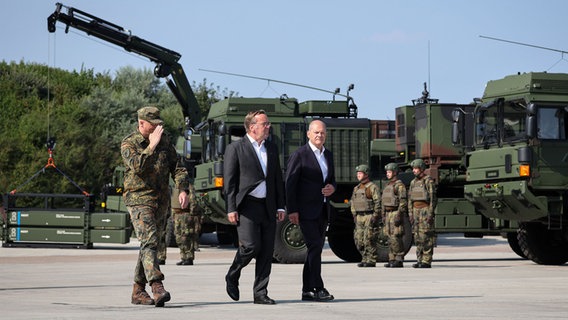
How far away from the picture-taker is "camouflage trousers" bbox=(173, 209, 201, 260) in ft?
70.2

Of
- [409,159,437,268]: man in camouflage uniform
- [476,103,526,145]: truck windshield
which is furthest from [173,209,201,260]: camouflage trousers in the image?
[476,103,526,145]: truck windshield

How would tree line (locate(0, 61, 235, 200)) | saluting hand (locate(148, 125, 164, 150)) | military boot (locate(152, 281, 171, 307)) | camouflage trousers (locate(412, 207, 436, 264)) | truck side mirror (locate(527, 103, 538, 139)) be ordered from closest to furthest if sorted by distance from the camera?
military boot (locate(152, 281, 171, 307)) < saluting hand (locate(148, 125, 164, 150)) < truck side mirror (locate(527, 103, 538, 139)) < camouflage trousers (locate(412, 207, 436, 264)) < tree line (locate(0, 61, 235, 200))

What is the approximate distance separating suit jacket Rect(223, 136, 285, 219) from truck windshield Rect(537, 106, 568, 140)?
28.5 ft

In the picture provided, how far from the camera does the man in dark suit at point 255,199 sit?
458 inches

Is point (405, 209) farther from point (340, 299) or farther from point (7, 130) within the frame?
point (7, 130)

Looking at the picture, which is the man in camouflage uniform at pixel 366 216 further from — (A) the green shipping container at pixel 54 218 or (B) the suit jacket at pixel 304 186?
(A) the green shipping container at pixel 54 218

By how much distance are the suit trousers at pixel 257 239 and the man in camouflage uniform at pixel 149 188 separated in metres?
0.69

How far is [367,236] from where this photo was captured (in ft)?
68.4

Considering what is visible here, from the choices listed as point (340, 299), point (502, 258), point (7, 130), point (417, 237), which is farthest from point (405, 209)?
point (7, 130)

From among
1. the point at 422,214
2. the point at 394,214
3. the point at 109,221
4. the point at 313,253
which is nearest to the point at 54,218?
the point at 109,221

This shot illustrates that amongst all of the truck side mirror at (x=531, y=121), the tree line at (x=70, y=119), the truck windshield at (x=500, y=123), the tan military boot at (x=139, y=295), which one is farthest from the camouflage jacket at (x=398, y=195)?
the tree line at (x=70, y=119)

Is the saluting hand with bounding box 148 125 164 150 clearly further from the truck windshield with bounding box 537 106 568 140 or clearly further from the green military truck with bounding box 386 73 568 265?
the truck windshield with bounding box 537 106 568 140

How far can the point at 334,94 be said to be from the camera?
25.3 metres

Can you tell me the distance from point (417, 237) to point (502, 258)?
460 centimetres
